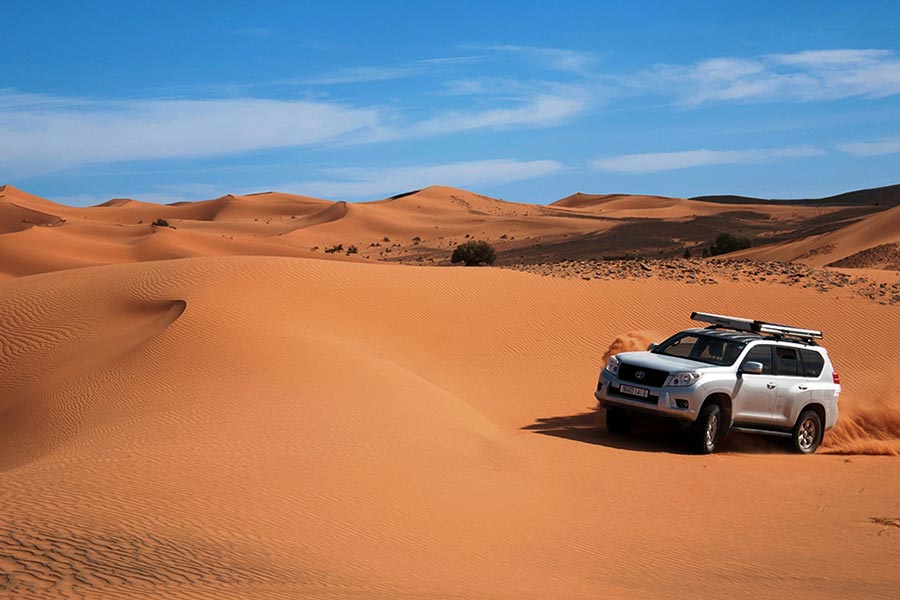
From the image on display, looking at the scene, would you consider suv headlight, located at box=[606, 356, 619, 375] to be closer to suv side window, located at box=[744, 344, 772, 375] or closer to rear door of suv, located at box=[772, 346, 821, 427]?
suv side window, located at box=[744, 344, 772, 375]

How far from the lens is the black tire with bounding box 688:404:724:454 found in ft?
43.2

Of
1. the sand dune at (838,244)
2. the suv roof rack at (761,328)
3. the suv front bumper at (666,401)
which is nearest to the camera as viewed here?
the suv front bumper at (666,401)

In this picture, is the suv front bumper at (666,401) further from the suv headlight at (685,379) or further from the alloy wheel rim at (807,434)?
the alloy wheel rim at (807,434)

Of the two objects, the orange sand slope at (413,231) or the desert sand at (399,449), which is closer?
the desert sand at (399,449)

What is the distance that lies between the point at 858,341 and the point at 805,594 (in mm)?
14832

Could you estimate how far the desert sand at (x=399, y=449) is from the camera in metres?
7.49

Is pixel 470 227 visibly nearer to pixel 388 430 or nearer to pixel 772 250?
pixel 772 250

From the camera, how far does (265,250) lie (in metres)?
54.1

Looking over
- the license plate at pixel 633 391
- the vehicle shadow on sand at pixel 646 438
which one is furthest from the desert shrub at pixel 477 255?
the license plate at pixel 633 391

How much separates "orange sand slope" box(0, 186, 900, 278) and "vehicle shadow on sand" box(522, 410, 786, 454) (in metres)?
25.4

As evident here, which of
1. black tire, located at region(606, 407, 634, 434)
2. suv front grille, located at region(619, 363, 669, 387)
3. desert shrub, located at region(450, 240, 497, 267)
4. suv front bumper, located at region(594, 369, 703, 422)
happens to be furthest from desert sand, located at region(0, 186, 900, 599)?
desert shrub, located at region(450, 240, 497, 267)

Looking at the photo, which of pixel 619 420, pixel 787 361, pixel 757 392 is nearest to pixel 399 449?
pixel 619 420

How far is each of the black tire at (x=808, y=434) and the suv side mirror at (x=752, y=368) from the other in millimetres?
1362

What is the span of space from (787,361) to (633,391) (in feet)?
8.35
